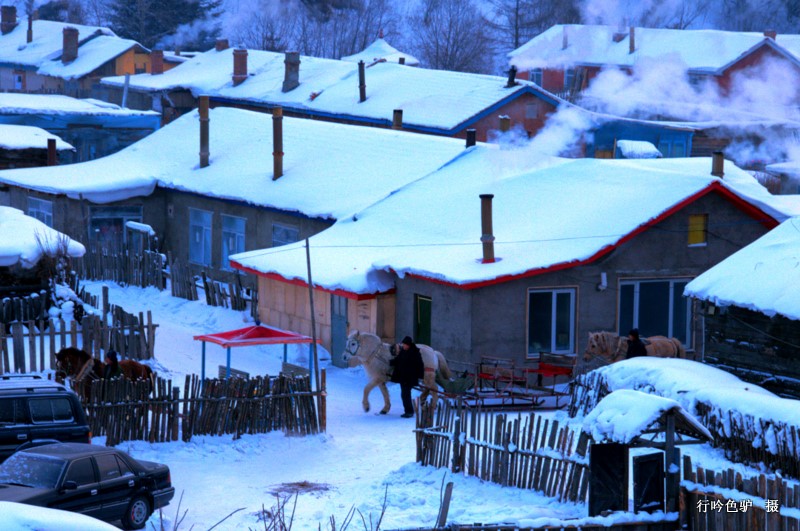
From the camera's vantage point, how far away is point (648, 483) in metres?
14.1

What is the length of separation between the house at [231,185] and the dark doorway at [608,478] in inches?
723

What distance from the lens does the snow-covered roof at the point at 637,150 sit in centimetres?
5097

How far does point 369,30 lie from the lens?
106750 millimetres

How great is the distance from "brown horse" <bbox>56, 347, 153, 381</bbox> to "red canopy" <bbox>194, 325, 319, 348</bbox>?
1.50 metres

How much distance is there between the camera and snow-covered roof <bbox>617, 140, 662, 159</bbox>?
5097cm

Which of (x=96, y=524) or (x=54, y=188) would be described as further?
(x=54, y=188)

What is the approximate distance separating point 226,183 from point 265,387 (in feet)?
55.4

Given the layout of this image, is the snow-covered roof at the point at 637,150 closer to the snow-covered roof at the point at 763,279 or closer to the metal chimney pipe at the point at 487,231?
the metal chimney pipe at the point at 487,231

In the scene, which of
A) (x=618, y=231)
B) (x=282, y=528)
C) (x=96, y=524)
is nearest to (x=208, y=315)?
(x=618, y=231)

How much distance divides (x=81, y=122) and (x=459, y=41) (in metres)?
39.0

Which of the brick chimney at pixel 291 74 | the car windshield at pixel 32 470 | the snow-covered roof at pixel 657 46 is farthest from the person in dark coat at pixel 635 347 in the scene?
the brick chimney at pixel 291 74

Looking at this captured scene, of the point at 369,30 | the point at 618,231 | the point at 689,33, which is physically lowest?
the point at 618,231

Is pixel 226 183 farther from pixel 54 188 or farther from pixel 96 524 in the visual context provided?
pixel 96 524

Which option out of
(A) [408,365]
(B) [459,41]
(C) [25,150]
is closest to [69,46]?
(B) [459,41]
